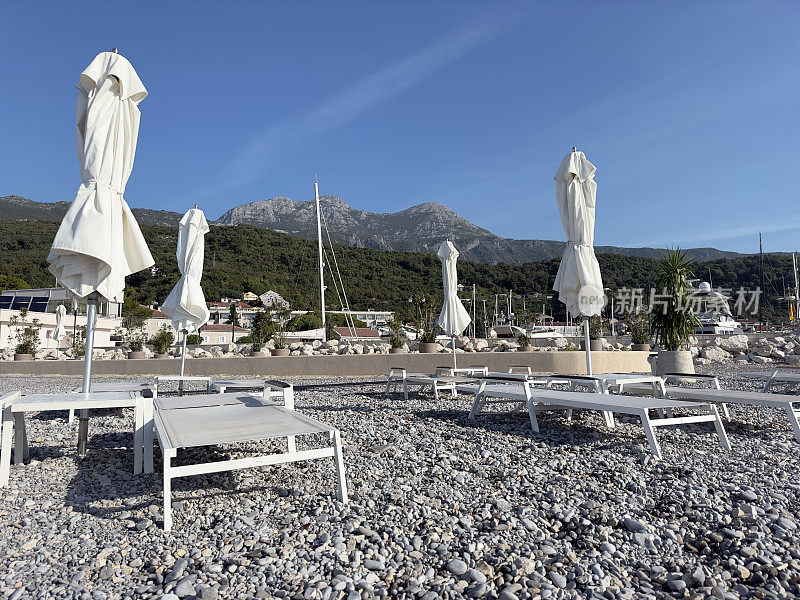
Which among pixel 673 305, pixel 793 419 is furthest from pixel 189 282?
pixel 673 305

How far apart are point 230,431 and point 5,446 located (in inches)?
58.9

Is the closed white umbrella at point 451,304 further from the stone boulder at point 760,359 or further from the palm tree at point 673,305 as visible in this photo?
the stone boulder at point 760,359

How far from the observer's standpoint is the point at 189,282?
26.2 ft

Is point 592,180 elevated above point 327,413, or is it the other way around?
point 592,180

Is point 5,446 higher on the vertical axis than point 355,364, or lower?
higher

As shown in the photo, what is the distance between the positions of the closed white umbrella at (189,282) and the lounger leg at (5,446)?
470 cm

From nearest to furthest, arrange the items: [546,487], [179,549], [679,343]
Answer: [179,549]
[546,487]
[679,343]

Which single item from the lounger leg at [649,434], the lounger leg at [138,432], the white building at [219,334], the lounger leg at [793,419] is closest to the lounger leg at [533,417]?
the lounger leg at [649,434]

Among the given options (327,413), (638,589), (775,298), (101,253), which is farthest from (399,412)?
(775,298)

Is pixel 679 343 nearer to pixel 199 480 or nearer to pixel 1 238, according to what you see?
pixel 199 480

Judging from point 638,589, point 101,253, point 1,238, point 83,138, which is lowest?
point 638,589

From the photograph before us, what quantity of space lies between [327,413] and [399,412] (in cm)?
79

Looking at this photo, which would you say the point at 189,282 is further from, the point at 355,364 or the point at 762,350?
the point at 762,350

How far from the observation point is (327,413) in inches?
223
